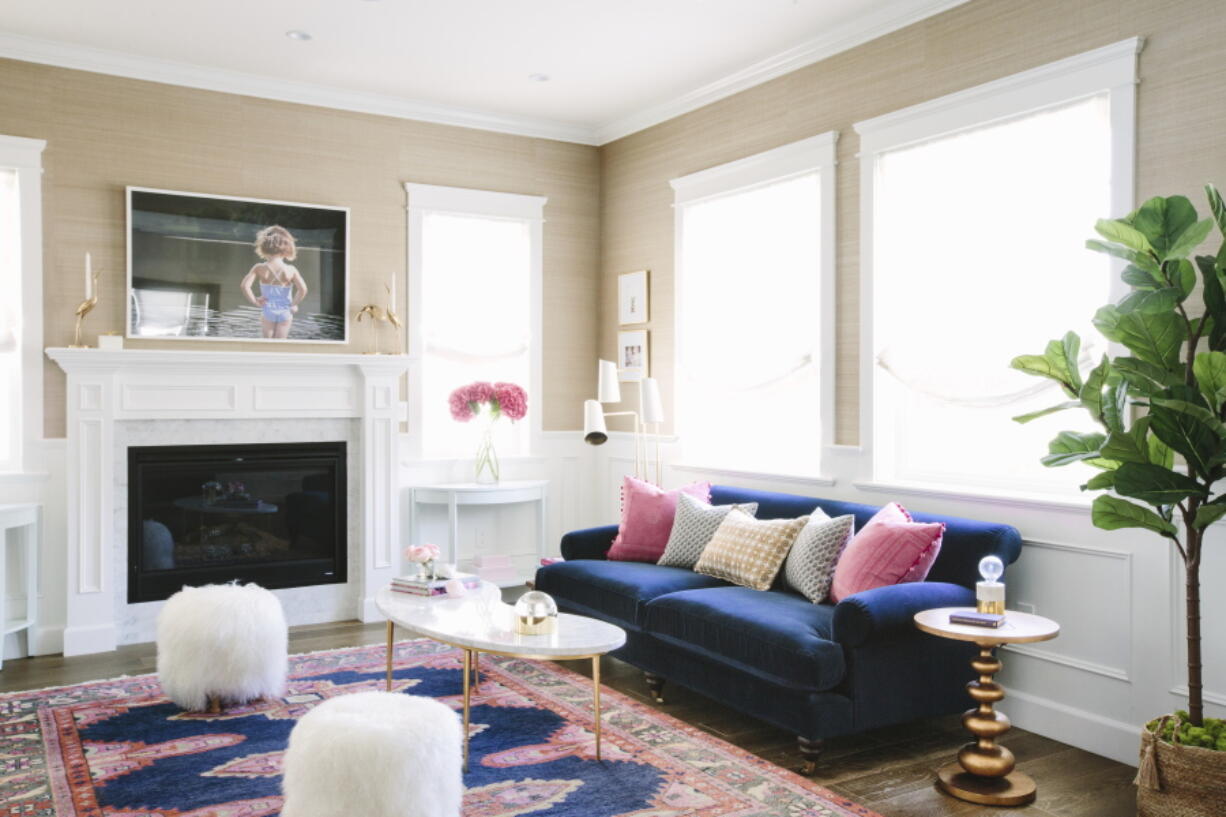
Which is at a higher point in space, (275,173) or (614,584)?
(275,173)

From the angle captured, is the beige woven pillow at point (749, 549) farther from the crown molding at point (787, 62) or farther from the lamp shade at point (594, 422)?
the crown molding at point (787, 62)

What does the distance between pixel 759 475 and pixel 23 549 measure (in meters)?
3.74

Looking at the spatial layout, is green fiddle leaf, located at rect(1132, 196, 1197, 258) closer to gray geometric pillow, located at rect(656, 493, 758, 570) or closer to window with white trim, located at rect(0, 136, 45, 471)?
gray geometric pillow, located at rect(656, 493, 758, 570)

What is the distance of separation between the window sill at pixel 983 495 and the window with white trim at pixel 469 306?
2579mm

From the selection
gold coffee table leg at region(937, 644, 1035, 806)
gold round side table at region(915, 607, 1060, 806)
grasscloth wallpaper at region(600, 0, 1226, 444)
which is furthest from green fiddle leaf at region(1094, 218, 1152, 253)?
gold coffee table leg at region(937, 644, 1035, 806)

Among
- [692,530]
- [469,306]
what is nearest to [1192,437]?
[692,530]

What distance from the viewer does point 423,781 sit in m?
2.71

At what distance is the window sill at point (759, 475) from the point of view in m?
4.94

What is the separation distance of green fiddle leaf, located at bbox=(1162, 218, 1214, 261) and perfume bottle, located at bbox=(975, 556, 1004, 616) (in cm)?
116

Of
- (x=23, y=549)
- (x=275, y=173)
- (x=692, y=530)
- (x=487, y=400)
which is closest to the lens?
(x=692, y=530)

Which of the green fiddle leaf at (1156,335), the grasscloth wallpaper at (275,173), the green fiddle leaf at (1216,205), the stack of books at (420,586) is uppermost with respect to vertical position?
the grasscloth wallpaper at (275,173)

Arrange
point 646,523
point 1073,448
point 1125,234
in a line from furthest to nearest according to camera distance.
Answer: point 646,523 → point 1073,448 → point 1125,234

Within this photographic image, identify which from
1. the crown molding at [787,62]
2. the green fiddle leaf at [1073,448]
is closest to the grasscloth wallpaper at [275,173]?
the crown molding at [787,62]

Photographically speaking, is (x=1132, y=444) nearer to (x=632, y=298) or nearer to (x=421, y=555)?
(x=421, y=555)
